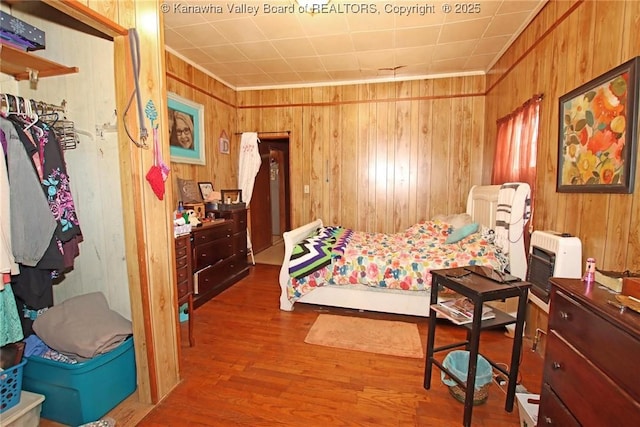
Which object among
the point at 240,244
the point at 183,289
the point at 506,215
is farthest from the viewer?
the point at 240,244

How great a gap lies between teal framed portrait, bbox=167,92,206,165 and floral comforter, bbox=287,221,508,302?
6.76 feet

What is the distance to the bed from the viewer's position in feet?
8.71

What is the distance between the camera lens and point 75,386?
163 cm

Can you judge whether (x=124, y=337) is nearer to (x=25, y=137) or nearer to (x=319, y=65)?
(x=25, y=137)

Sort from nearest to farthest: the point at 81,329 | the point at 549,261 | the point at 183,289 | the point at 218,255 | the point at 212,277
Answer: the point at 81,329
the point at 549,261
the point at 183,289
the point at 212,277
the point at 218,255

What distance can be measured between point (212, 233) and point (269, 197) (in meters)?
2.87

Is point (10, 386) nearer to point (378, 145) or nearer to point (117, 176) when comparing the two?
point (117, 176)

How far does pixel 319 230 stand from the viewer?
13.0ft

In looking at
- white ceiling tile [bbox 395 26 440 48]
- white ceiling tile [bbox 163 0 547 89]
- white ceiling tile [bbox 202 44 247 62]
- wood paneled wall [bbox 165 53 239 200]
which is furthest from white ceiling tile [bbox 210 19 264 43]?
white ceiling tile [bbox 395 26 440 48]

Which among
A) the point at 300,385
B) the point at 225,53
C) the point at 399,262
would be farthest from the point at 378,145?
the point at 300,385

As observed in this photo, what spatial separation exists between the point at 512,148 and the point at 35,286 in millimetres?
3894

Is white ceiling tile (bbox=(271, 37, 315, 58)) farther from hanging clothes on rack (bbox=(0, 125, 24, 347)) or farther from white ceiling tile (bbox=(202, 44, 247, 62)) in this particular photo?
hanging clothes on rack (bbox=(0, 125, 24, 347))

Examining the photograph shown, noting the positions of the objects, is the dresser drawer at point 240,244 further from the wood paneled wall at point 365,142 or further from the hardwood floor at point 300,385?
the hardwood floor at point 300,385

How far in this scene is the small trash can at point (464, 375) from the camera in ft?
5.93
